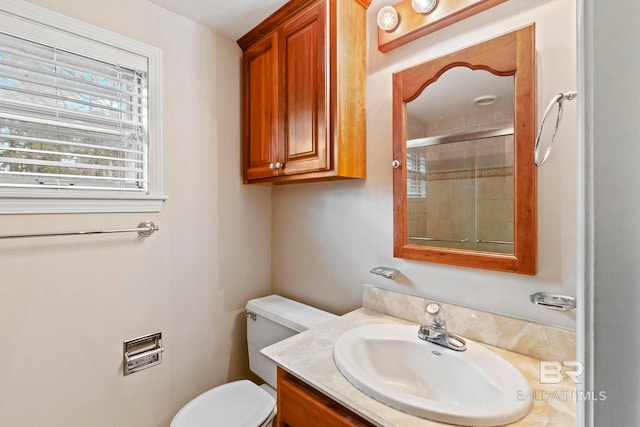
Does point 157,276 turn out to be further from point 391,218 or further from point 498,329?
point 498,329

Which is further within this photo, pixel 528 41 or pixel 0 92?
pixel 0 92

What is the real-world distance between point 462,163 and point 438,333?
627 millimetres

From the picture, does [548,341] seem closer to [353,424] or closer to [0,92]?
[353,424]

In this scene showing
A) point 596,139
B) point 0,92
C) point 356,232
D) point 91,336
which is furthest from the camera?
point 356,232

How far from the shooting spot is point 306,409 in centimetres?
85

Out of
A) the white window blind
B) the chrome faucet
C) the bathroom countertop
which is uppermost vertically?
the white window blind

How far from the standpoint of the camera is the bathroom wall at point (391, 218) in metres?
0.89

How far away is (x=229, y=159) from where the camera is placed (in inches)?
68.2

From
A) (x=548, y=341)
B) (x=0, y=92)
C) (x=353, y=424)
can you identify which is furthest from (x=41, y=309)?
(x=548, y=341)

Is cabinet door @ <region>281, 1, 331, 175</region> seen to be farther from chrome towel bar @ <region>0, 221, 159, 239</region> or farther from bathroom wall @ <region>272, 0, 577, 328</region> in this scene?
chrome towel bar @ <region>0, 221, 159, 239</region>

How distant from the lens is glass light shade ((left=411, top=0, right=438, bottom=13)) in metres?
1.11

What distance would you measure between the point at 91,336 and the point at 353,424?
3.97 ft

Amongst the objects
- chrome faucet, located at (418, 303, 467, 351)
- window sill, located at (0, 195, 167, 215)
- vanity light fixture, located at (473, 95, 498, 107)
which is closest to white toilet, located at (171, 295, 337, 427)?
chrome faucet, located at (418, 303, 467, 351)

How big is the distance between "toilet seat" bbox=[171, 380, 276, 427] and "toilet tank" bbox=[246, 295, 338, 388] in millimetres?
136
